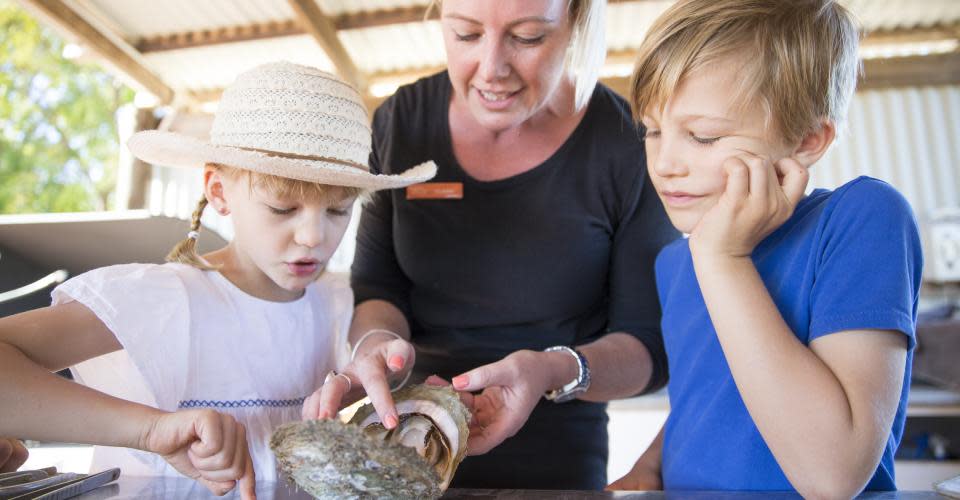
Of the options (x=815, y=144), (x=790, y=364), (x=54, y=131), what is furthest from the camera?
(x=54, y=131)

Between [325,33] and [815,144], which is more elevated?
[325,33]

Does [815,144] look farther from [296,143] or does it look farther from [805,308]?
[296,143]

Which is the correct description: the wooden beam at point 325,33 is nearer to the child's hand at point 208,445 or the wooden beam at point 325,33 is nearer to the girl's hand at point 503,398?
the girl's hand at point 503,398

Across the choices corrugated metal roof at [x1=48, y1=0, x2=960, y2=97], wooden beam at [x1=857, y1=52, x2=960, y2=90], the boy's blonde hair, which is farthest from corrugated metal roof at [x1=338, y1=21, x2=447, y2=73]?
the boy's blonde hair

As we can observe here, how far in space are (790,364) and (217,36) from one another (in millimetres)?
6044

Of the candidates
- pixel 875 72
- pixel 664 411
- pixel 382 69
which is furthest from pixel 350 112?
pixel 875 72

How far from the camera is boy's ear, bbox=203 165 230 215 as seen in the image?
135 centimetres

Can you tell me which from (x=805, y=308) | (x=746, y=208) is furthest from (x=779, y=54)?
(x=805, y=308)

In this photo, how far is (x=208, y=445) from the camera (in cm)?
91

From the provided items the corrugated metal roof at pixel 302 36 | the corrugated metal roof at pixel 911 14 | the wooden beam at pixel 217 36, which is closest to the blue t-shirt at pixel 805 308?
the corrugated metal roof at pixel 302 36

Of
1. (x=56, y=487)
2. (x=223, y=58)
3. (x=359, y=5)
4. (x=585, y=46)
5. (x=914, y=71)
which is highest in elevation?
(x=359, y=5)

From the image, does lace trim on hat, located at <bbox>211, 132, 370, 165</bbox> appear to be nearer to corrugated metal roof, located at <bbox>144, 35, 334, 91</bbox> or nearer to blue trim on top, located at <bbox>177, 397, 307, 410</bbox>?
blue trim on top, located at <bbox>177, 397, 307, 410</bbox>

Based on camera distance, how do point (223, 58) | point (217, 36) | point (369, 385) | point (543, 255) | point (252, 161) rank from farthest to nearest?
point (223, 58)
point (217, 36)
point (543, 255)
point (252, 161)
point (369, 385)

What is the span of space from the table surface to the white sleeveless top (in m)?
0.26
